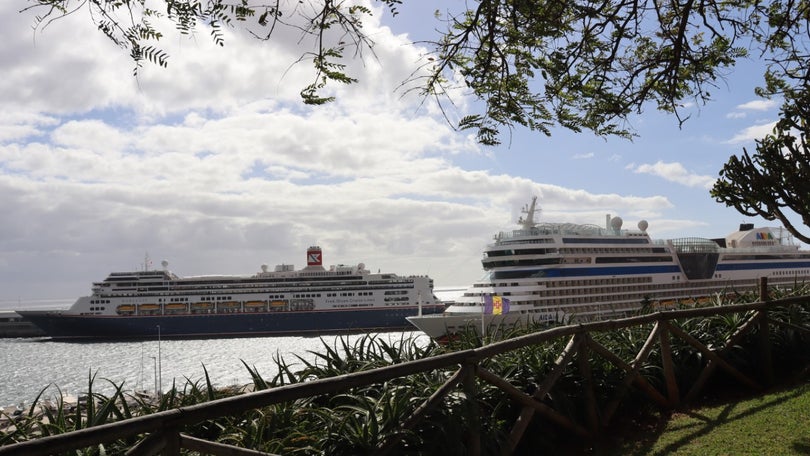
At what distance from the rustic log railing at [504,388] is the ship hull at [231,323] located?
57489 mm

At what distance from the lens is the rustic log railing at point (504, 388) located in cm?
258

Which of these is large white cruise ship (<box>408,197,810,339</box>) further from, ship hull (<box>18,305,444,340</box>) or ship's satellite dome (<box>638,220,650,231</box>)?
ship hull (<box>18,305,444,340</box>)

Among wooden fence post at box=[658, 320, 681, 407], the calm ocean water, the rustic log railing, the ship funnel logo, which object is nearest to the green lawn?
wooden fence post at box=[658, 320, 681, 407]

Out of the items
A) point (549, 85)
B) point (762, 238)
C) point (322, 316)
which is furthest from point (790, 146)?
point (322, 316)

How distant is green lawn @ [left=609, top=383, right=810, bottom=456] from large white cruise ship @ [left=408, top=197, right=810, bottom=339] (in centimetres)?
2510

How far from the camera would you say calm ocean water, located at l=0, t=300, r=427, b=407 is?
122 feet

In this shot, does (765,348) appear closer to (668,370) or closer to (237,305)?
(668,370)

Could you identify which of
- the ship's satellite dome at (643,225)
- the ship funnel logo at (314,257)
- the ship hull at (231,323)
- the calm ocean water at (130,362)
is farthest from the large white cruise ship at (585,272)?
the ship funnel logo at (314,257)

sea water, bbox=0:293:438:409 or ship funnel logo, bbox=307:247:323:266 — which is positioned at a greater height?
ship funnel logo, bbox=307:247:323:266

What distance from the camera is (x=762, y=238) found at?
48.2 m

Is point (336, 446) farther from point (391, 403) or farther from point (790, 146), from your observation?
point (790, 146)

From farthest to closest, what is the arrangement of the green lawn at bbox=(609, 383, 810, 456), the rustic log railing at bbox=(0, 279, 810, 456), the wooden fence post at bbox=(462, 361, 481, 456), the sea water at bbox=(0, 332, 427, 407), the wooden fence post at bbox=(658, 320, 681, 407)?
the sea water at bbox=(0, 332, 427, 407) < the wooden fence post at bbox=(658, 320, 681, 407) < the green lawn at bbox=(609, 383, 810, 456) < the wooden fence post at bbox=(462, 361, 481, 456) < the rustic log railing at bbox=(0, 279, 810, 456)

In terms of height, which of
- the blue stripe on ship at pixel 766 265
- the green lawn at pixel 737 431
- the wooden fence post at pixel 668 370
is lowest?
the green lawn at pixel 737 431

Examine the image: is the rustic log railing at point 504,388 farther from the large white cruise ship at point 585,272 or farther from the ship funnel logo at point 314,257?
the ship funnel logo at point 314,257
